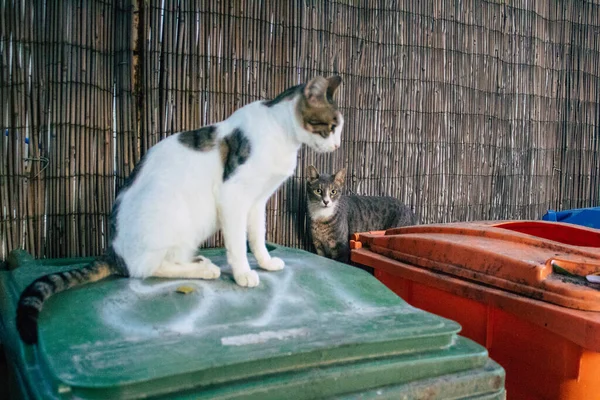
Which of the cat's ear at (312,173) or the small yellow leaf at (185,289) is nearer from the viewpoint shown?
the small yellow leaf at (185,289)

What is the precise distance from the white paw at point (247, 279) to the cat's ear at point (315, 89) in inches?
26.0

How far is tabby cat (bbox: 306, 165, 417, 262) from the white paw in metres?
1.78

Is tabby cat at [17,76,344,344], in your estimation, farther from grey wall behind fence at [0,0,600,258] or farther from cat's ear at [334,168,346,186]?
cat's ear at [334,168,346,186]

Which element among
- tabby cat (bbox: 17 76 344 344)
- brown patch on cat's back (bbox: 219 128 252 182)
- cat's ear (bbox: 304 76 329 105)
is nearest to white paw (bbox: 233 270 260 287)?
tabby cat (bbox: 17 76 344 344)

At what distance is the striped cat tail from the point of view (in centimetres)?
108

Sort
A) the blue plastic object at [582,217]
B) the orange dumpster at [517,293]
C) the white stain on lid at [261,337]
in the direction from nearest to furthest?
the white stain on lid at [261,337] < the orange dumpster at [517,293] < the blue plastic object at [582,217]

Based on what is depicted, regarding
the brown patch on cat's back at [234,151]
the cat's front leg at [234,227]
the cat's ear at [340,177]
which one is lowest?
the cat's front leg at [234,227]

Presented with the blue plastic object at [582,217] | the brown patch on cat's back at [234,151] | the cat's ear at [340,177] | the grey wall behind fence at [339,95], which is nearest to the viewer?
the brown patch on cat's back at [234,151]

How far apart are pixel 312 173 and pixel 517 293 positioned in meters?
1.97

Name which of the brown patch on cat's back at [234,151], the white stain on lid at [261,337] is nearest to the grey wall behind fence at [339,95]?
the brown patch on cat's back at [234,151]

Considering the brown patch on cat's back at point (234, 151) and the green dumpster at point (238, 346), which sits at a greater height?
the brown patch on cat's back at point (234, 151)

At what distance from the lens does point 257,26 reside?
276 centimetres

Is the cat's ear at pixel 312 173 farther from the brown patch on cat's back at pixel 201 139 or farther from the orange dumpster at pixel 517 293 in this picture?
the brown patch on cat's back at pixel 201 139

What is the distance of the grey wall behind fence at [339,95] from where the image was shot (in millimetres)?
2287
